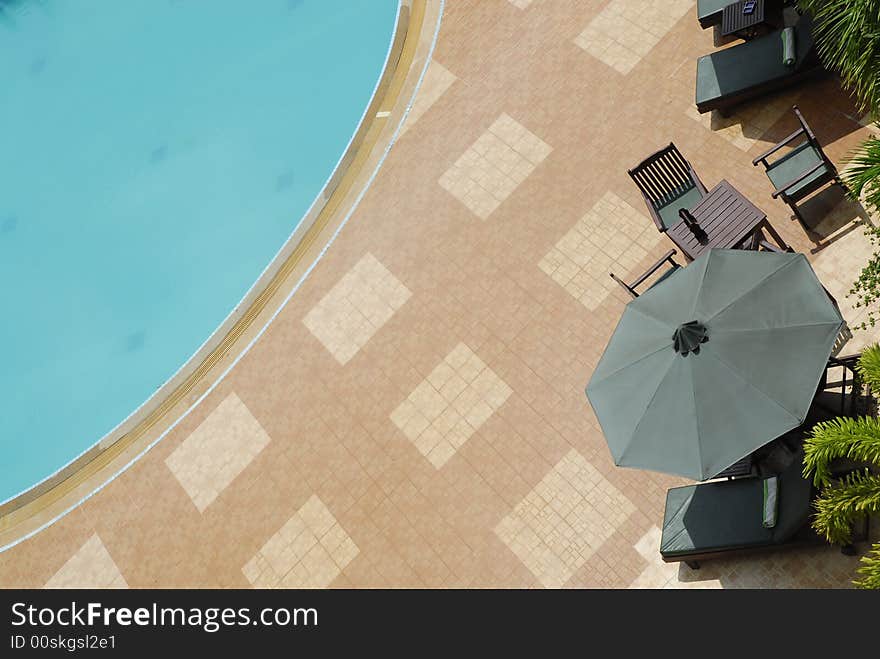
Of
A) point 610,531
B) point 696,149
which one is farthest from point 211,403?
point 696,149

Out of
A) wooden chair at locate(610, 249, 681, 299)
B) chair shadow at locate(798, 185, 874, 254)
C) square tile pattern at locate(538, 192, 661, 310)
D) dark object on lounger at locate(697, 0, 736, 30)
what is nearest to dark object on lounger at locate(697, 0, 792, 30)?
dark object on lounger at locate(697, 0, 736, 30)

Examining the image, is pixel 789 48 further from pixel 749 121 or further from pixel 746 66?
pixel 749 121

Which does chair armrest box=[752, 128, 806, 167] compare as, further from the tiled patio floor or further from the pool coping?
the pool coping

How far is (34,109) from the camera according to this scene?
19922mm

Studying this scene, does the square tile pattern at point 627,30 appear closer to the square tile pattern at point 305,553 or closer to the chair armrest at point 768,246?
the chair armrest at point 768,246

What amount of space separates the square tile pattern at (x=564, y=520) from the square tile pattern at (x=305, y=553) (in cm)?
252

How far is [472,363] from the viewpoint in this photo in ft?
39.4

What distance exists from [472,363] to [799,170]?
541cm

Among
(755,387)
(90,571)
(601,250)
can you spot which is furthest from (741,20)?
(90,571)

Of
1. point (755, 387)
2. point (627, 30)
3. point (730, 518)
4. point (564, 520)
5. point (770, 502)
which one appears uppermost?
point (627, 30)

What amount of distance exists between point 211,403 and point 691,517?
840cm

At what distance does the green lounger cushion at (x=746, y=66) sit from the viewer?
11023 millimetres

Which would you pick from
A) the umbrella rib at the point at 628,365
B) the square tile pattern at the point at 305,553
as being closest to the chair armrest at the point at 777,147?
the umbrella rib at the point at 628,365

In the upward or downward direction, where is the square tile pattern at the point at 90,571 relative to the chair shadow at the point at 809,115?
upward
